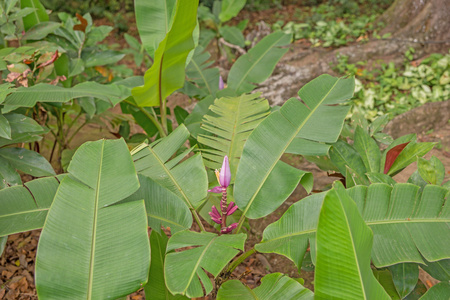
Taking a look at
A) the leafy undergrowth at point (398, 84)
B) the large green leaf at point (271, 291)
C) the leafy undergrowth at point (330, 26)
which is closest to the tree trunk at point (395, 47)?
the leafy undergrowth at point (398, 84)

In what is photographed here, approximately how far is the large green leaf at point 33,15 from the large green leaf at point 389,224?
7.20 feet

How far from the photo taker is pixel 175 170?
5.48ft

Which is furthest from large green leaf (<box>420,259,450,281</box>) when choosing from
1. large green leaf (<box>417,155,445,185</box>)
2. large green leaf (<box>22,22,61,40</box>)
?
large green leaf (<box>22,22,61,40</box>)

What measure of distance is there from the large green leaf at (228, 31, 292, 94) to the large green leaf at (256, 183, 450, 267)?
1208 mm

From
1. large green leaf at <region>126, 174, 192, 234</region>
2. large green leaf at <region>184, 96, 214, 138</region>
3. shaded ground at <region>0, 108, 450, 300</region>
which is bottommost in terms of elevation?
shaded ground at <region>0, 108, 450, 300</region>

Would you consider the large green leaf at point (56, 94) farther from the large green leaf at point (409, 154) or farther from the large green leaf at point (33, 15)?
the large green leaf at point (409, 154)

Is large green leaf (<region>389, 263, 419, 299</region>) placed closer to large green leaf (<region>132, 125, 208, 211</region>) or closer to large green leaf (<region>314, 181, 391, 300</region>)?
large green leaf (<region>314, 181, 391, 300</region>)

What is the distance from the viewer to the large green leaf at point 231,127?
1.82 m

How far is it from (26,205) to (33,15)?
172 cm

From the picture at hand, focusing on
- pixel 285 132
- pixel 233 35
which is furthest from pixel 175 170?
pixel 233 35

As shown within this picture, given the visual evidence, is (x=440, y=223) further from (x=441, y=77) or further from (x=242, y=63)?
(x=441, y=77)

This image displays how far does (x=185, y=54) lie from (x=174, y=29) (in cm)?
21

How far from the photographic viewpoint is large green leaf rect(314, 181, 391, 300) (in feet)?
3.26

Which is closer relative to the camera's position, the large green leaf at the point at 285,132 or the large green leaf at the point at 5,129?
the large green leaf at the point at 285,132
